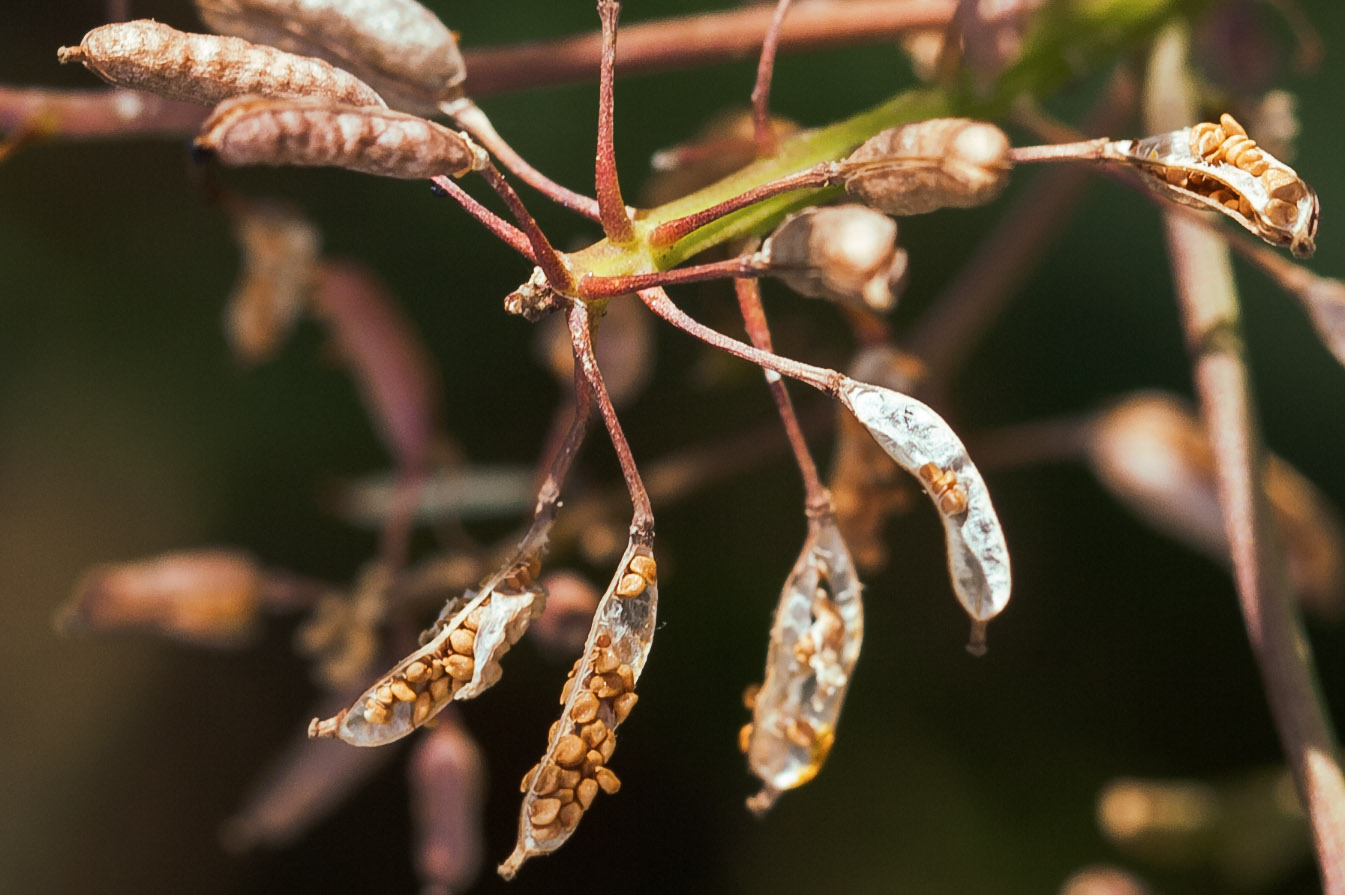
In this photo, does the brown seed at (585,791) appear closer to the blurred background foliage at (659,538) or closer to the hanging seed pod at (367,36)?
the hanging seed pod at (367,36)

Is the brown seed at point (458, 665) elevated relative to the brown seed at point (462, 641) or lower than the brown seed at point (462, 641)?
lower

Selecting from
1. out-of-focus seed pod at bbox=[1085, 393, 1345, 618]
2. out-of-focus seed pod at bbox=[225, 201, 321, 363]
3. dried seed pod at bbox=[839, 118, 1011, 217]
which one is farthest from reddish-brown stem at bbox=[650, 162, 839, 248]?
out-of-focus seed pod at bbox=[225, 201, 321, 363]

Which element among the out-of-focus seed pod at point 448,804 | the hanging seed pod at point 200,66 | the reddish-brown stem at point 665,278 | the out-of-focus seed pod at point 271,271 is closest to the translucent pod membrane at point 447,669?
the reddish-brown stem at point 665,278

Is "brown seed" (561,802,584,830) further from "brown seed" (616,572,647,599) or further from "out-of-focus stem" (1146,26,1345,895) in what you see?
"out-of-focus stem" (1146,26,1345,895)

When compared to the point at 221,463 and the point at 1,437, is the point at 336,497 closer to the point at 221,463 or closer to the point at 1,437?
the point at 221,463

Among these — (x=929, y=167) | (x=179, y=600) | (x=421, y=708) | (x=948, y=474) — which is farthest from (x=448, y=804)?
(x=929, y=167)

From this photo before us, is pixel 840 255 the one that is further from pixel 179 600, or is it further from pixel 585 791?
pixel 179 600
